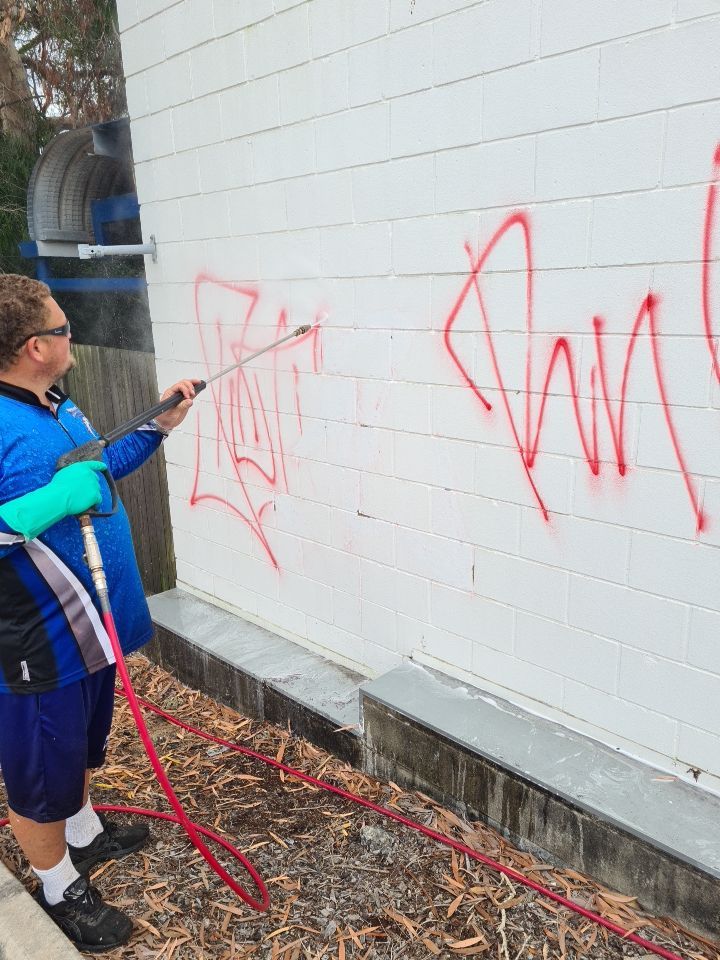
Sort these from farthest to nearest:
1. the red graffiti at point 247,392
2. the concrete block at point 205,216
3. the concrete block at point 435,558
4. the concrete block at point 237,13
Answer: the concrete block at point 205,216 → the red graffiti at point 247,392 → the concrete block at point 237,13 → the concrete block at point 435,558

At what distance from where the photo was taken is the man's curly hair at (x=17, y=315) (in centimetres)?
228

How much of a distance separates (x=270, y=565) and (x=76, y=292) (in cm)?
355

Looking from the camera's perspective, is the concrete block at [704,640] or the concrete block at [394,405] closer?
the concrete block at [704,640]

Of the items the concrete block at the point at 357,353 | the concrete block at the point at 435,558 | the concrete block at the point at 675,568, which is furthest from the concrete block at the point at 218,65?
the concrete block at the point at 675,568

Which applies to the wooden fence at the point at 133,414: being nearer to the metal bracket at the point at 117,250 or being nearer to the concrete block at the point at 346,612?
the metal bracket at the point at 117,250

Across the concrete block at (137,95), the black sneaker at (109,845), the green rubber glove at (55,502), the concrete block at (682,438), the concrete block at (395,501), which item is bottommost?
the black sneaker at (109,845)

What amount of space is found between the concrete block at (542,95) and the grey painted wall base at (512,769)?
6.56 feet

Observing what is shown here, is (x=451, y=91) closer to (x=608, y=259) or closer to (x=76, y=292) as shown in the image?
(x=608, y=259)

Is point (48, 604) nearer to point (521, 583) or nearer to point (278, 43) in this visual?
point (521, 583)

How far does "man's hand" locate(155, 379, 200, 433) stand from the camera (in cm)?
274

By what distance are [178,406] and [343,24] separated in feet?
5.10

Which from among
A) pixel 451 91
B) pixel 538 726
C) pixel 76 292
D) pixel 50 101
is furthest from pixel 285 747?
pixel 50 101

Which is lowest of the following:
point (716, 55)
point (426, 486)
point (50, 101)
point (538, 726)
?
point (538, 726)

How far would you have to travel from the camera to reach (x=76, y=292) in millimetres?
6207
